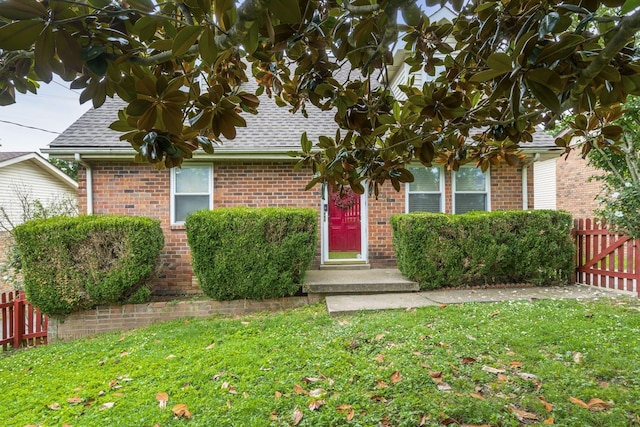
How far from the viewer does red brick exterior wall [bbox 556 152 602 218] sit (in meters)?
11.9

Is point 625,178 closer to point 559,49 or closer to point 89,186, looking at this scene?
point 559,49

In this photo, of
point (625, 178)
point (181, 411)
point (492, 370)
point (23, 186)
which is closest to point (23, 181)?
point (23, 186)

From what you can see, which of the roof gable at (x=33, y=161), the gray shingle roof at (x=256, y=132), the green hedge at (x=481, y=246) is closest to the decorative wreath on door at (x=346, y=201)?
the gray shingle roof at (x=256, y=132)

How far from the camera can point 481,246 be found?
569 cm

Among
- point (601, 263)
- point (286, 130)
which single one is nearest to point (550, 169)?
point (601, 263)

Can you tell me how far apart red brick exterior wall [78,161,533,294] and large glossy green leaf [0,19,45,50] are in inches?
226

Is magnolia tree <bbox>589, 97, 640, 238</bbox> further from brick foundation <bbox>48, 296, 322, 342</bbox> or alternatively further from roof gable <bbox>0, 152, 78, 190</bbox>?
roof gable <bbox>0, 152, 78, 190</bbox>

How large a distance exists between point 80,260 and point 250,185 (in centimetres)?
313

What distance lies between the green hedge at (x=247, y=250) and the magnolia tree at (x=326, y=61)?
2871 mm

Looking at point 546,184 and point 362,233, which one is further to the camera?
point 546,184

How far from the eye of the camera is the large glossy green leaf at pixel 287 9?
0.98m

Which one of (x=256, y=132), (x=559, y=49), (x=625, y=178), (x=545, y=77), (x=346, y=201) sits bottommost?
(x=346, y=201)

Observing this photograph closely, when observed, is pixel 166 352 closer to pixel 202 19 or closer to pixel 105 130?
pixel 202 19

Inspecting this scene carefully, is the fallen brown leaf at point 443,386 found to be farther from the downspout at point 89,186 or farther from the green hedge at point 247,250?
the downspout at point 89,186
